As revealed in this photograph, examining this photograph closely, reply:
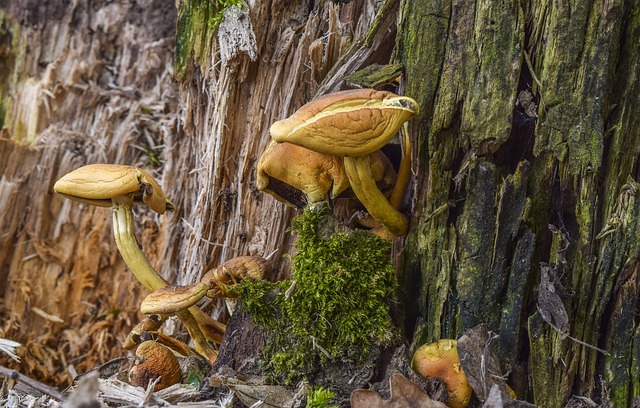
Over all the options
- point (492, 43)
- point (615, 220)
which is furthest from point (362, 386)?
point (492, 43)

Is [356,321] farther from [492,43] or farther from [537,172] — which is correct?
[492,43]

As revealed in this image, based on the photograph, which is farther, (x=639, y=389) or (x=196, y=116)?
(x=196, y=116)

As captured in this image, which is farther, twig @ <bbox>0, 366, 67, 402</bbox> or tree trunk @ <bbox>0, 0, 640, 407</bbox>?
tree trunk @ <bbox>0, 0, 640, 407</bbox>

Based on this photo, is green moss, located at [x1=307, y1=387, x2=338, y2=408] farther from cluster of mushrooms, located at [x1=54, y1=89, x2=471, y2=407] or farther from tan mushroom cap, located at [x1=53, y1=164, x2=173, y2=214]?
tan mushroom cap, located at [x1=53, y1=164, x2=173, y2=214]

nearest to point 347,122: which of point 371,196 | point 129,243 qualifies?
point 371,196

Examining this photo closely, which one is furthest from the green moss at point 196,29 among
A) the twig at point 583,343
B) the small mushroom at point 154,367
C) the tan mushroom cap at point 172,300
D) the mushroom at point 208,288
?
the twig at point 583,343

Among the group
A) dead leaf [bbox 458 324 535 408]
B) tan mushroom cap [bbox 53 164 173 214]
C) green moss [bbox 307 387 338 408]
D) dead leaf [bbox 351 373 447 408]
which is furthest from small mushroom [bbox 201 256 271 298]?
dead leaf [bbox 458 324 535 408]
